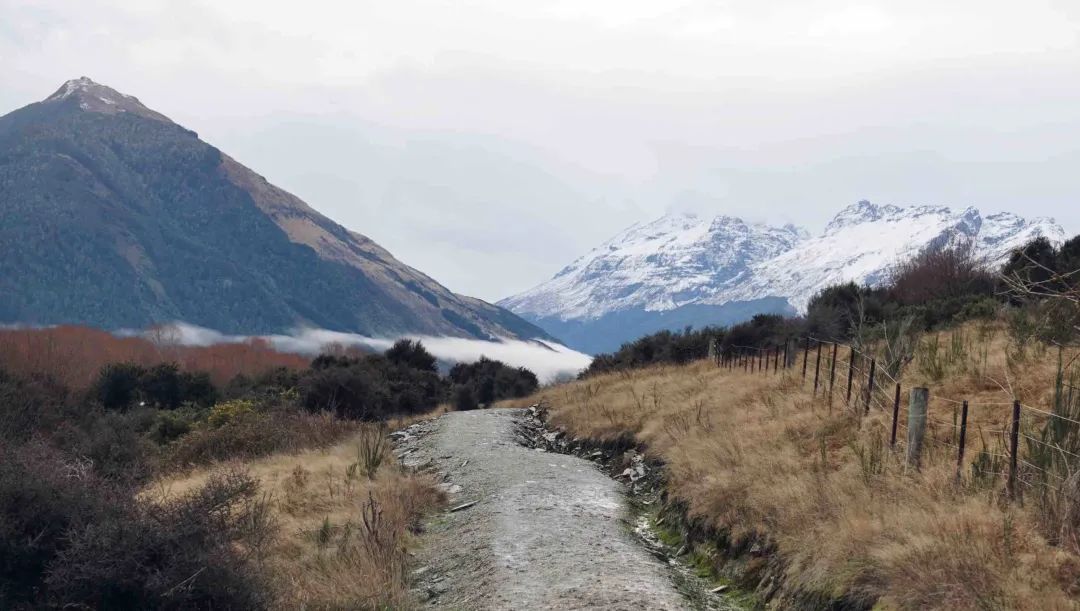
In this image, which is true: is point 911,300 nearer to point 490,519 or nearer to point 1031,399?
Result: point 1031,399

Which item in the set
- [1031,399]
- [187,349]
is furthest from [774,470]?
[187,349]

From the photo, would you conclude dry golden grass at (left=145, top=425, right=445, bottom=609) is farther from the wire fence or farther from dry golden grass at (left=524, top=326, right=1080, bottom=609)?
the wire fence

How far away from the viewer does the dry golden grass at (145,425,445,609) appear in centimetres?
872

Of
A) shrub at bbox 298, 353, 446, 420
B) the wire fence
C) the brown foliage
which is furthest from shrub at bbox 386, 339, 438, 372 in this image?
the wire fence

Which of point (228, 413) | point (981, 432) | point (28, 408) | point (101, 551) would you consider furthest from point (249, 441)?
point (981, 432)

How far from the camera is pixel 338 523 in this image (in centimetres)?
1167

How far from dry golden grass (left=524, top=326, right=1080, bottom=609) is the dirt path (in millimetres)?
1320

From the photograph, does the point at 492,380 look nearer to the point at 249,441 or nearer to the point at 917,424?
the point at 249,441

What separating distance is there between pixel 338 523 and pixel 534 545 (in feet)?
9.06

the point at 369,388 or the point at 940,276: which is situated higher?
the point at 940,276

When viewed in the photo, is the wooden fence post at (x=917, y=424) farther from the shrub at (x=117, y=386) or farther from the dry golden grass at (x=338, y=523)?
the shrub at (x=117, y=386)

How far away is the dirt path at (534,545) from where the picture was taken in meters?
9.02

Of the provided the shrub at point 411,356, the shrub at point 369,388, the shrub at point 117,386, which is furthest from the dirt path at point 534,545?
the shrub at point 411,356

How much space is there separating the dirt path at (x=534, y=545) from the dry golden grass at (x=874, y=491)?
4.33ft
